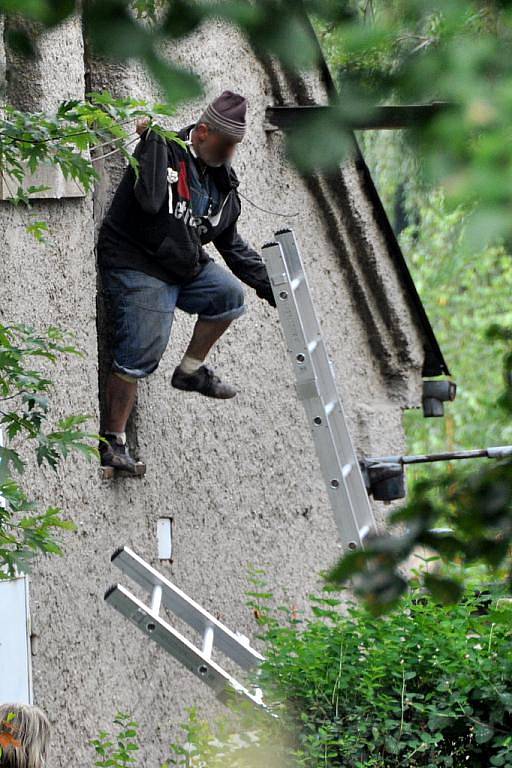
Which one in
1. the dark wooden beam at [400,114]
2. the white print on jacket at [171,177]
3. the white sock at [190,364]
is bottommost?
the dark wooden beam at [400,114]

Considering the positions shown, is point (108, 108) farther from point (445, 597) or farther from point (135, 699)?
point (135, 699)

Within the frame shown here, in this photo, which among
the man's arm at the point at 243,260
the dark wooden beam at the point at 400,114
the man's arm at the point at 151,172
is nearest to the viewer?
the dark wooden beam at the point at 400,114

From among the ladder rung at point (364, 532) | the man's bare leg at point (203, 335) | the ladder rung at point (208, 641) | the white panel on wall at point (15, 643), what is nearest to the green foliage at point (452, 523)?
the white panel on wall at point (15, 643)

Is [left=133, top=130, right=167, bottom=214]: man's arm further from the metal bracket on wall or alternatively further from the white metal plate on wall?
the metal bracket on wall

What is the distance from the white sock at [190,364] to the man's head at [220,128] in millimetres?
824

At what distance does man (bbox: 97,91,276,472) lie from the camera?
4.93m

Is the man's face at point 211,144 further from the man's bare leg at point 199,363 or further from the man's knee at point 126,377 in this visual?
the man's knee at point 126,377

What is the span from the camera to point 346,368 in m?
6.94

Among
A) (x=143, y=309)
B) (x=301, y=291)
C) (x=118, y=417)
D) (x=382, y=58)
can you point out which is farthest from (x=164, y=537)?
(x=382, y=58)

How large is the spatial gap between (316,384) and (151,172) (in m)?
1.07

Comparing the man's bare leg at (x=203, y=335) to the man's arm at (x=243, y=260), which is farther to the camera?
the man's arm at (x=243, y=260)

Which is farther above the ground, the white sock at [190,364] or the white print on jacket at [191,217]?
the white print on jacket at [191,217]

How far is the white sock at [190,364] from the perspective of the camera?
5375 millimetres

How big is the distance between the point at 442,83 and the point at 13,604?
372cm
